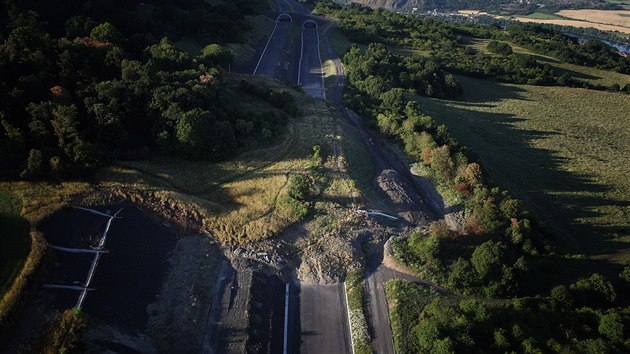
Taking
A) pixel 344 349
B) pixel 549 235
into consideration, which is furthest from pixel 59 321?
pixel 549 235

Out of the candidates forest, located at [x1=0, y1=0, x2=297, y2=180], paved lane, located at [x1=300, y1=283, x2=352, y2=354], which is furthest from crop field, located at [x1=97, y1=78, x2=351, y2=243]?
paved lane, located at [x1=300, y1=283, x2=352, y2=354]

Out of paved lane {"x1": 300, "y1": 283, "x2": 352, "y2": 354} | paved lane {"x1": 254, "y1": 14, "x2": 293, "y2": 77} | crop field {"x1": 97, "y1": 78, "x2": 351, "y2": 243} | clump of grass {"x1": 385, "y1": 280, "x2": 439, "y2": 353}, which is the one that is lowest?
paved lane {"x1": 300, "y1": 283, "x2": 352, "y2": 354}

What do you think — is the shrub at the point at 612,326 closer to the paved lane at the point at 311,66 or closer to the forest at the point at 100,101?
the forest at the point at 100,101

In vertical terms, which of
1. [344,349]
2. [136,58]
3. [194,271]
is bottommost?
[344,349]

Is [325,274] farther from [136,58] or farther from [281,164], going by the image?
[136,58]

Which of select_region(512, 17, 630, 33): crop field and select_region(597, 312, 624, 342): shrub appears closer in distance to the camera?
select_region(597, 312, 624, 342): shrub

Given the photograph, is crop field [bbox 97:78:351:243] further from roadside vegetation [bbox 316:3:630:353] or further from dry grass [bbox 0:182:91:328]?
roadside vegetation [bbox 316:3:630:353]

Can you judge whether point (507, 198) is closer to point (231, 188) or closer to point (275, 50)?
point (231, 188)
